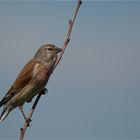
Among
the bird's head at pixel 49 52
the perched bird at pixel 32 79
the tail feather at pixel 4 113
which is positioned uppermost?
the bird's head at pixel 49 52

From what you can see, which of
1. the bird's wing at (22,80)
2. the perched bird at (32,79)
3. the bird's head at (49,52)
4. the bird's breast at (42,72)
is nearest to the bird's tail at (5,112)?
the perched bird at (32,79)

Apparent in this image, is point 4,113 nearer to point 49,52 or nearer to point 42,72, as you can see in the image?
point 42,72

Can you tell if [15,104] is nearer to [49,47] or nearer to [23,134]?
[49,47]

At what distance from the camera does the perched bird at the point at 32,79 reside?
7034 mm

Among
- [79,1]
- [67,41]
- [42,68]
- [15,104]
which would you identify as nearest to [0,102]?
[15,104]

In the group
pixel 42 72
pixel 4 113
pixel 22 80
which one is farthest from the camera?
pixel 22 80

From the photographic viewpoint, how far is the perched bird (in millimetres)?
7034

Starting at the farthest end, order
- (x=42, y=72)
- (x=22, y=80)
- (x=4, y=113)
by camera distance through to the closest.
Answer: (x=22, y=80)
(x=42, y=72)
(x=4, y=113)

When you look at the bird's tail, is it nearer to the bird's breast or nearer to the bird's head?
the bird's breast

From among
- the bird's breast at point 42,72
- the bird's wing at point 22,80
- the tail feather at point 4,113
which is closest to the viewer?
the tail feather at point 4,113

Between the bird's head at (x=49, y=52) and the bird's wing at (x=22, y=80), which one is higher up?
the bird's head at (x=49, y=52)

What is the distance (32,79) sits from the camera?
7.29 meters

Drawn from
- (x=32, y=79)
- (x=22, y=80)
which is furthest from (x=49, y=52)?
(x=22, y=80)

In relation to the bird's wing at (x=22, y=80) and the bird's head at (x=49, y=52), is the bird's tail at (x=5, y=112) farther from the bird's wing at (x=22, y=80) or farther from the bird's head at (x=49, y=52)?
the bird's head at (x=49, y=52)
